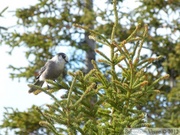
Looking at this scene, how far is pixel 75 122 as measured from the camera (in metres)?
4.62

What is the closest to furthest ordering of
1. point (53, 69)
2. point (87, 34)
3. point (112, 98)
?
1. point (112, 98)
2. point (53, 69)
3. point (87, 34)

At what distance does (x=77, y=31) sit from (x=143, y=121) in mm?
15581

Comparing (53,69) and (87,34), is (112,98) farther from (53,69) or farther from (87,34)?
(87,34)

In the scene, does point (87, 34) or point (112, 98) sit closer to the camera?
point (112, 98)

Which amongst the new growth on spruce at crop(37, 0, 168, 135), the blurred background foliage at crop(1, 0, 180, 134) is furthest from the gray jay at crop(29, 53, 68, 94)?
the blurred background foliage at crop(1, 0, 180, 134)

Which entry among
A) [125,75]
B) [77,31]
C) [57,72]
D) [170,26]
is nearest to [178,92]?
[170,26]

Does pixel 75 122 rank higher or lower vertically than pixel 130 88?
lower

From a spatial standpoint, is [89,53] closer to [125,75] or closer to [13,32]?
[13,32]

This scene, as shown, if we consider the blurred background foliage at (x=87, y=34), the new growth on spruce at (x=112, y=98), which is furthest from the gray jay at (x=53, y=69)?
the blurred background foliage at (x=87, y=34)

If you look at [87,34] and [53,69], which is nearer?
[53,69]

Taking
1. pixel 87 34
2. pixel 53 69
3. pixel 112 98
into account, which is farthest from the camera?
pixel 87 34

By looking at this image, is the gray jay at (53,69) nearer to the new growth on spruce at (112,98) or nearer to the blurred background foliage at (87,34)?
the new growth on spruce at (112,98)

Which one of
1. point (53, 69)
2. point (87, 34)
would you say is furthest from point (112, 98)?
point (87, 34)

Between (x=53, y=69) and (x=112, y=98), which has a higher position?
(x=53, y=69)
